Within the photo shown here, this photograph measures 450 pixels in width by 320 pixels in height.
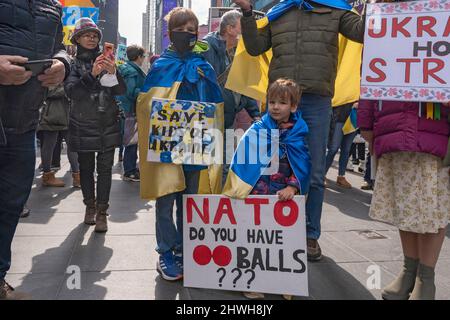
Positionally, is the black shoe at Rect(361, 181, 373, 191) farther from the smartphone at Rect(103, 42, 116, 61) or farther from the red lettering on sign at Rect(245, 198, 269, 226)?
the red lettering on sign at Rect(245, 198, 269, 226)

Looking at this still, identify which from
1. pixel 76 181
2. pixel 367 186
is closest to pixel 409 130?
pixel 367 186

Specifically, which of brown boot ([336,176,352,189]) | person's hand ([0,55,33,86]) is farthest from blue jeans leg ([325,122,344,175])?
person's hand ([0,55,33,86])

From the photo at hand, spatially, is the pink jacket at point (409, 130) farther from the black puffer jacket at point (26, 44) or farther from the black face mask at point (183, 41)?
the black puffer jacket at point (26, 44)

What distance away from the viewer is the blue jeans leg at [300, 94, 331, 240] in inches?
144

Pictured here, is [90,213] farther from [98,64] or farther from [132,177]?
[132,177]

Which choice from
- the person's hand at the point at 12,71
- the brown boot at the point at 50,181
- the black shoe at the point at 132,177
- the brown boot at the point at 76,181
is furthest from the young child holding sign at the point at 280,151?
the black shoe at the point at 132,177

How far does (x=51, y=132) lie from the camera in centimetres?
674

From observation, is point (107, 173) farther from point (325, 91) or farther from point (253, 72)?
point (325, 91)

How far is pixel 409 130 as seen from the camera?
2.76 m

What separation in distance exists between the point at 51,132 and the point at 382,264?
5008mm

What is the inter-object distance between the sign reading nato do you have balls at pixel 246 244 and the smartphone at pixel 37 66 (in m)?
1.15

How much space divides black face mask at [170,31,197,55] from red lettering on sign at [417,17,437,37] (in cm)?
146

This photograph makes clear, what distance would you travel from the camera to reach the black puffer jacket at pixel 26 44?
2.50 m
